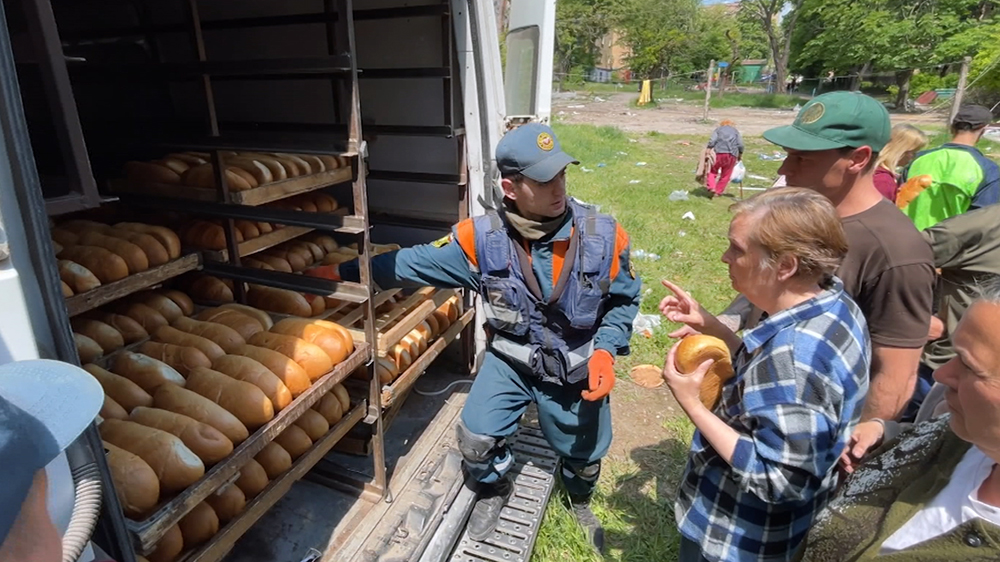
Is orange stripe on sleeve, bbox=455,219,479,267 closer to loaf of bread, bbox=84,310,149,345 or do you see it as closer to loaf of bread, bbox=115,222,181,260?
loaf of bread, bbox=115,222,181,260

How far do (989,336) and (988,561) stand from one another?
462 mm

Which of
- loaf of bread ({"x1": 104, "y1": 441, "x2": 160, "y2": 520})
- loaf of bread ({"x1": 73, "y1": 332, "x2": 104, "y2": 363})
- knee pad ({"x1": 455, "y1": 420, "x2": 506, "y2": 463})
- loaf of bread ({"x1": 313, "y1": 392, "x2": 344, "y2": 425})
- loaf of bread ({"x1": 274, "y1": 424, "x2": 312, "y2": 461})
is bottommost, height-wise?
knee pad ({"x1": 455, "y1": 420, "x2": 506, "y2": 463})

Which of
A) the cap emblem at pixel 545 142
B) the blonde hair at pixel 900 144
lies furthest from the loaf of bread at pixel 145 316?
the blonde hair at pixel 900 144

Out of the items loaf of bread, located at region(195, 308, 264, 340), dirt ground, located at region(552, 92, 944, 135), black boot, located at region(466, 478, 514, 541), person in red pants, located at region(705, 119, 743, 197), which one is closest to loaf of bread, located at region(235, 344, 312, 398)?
loaf of bread, located at region(195, 308, 264, 340)

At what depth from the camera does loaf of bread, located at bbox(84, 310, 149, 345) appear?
2629 mm

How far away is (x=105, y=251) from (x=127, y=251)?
0.08m

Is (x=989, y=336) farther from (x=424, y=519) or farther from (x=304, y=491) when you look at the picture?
(x=304, y=491)

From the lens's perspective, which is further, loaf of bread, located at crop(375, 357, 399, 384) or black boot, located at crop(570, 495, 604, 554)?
loaf of bread, located at crop(375, 357, 399, 384)

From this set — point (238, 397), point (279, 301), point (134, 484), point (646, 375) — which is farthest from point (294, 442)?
point (646, 375)

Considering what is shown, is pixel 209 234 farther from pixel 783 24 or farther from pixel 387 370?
pixel 783 24

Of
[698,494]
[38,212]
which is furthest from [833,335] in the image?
[38,212]

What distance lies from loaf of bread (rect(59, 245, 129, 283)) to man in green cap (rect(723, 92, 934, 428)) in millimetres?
2721

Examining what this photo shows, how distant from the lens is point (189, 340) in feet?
8.30

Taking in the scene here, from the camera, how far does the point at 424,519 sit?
2.82m
